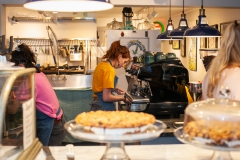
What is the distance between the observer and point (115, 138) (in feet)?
5.53

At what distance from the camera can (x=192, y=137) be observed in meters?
1.76

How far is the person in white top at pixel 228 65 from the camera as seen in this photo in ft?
8.77

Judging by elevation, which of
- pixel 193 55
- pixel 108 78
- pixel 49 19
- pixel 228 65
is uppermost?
pixel 49 19

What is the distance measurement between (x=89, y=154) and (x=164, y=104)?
1755 millimetres

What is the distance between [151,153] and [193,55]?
7.70m

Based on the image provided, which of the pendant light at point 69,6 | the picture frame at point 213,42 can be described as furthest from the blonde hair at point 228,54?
the picture frame at point 213,42

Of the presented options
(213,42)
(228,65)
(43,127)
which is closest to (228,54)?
(228,65)

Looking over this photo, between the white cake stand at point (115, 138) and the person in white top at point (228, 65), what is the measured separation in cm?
95

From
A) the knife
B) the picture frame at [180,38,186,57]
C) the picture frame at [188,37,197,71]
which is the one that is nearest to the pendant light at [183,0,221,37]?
the knife

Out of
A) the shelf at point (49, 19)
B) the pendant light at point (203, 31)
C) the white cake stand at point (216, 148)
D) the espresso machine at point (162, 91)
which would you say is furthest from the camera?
the shelf at point (49, 19)

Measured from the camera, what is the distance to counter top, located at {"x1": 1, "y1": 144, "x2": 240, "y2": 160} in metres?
2.11

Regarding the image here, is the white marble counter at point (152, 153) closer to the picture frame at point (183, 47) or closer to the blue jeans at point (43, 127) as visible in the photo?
the blue jeans at point (43, 127)

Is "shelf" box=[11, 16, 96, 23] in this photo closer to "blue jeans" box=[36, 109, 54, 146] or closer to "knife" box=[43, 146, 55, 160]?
"blue jeans" box=[36, 109, 54, 146]

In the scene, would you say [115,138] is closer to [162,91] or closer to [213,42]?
[162,91]
